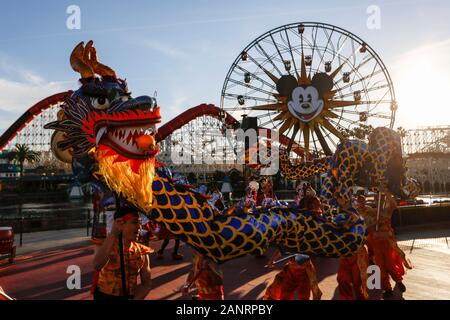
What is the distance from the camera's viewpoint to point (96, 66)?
4.62 meters

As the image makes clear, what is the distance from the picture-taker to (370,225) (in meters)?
5.27

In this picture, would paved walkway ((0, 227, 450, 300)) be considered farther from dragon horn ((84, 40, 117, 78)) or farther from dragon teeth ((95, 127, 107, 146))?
dragon teeth ((95, 127, 107, 146))

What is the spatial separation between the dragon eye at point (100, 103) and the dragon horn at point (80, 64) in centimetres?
67

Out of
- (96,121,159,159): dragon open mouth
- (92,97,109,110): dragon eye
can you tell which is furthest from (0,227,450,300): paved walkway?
(96,121,159,159): dragon open mouth

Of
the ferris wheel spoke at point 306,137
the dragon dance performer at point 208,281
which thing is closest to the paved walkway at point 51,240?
the dragon dance performer at point 208,281

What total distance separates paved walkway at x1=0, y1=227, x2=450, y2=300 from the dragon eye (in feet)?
9.88

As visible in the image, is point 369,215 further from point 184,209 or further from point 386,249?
point 184,209

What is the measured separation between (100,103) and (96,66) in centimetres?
92

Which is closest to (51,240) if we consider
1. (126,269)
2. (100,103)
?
(100,103)

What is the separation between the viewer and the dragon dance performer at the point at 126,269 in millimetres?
2594

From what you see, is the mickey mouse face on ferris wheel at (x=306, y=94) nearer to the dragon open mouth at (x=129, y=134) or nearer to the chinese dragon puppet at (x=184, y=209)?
the chinese dragon puppet at (x=184, y=209)

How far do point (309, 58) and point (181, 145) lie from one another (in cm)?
2769
